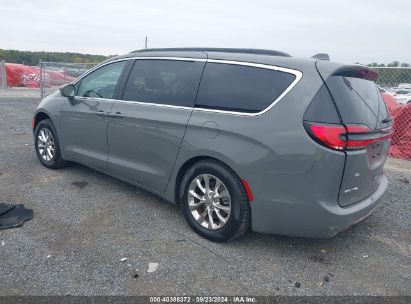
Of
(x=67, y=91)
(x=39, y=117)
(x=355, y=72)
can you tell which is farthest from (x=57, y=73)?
(x=355, y=72)

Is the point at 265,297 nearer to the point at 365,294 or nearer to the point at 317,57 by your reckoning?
the point at 365,294

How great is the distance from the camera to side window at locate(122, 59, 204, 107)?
3719 millimetres

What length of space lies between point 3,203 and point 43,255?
1.34 m

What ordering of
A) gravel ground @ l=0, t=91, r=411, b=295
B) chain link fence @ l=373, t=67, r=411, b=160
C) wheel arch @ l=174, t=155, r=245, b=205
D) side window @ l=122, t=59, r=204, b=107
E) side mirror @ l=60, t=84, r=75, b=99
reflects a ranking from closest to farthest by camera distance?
1. gravel ground @ l=0, t=91, r=411, b=295
2. wheel arch @ l=174, t=155, r=245, b=205
3. side window @ l=122, t=59, r=204, b=107
4. side mirror @ l=60, t=84, r=75, b=99
5. chain link fence @ l=373, t=67, r=411, b=160

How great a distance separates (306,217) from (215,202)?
85 centimetres

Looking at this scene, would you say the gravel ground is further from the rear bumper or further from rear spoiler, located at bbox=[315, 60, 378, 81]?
rear spoiler, located at bbox=[315, 60, 378, 81]

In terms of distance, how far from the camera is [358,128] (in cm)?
301

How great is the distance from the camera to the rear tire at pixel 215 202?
328cm

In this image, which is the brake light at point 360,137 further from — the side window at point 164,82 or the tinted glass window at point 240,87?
the side window at point 164,82

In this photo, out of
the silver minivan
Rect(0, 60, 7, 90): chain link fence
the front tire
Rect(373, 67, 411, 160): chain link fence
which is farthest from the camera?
Rect(0, 60, 7, 90): chain link fence

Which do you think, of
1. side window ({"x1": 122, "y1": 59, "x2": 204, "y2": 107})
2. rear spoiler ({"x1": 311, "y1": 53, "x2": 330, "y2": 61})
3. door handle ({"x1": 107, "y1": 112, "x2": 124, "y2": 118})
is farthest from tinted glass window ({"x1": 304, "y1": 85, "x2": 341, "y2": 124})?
door handle ({"x1": 107, "y1": 112, "x2": 124, "y2": 118})

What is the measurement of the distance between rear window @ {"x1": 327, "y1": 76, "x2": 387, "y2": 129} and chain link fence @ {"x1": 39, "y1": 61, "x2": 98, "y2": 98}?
1316 cm

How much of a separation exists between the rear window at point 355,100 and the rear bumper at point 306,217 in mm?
721

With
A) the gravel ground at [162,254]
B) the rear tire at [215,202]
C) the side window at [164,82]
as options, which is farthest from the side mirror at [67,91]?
the rear tire at [215,202]
